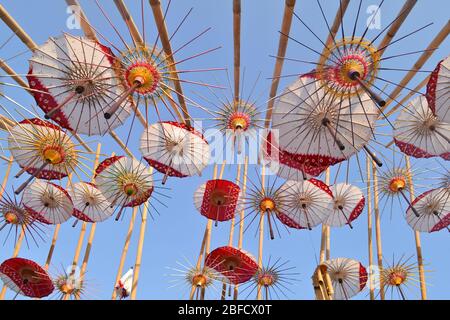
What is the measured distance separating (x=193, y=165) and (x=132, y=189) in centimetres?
133

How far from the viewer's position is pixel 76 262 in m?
8.65

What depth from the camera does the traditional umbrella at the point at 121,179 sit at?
6.88m

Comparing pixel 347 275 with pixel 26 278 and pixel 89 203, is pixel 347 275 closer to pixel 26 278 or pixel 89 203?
pixel 89 203

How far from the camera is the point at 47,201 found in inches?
281

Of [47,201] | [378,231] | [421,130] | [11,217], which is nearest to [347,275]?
[378,231]

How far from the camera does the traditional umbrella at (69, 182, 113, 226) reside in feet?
24.4

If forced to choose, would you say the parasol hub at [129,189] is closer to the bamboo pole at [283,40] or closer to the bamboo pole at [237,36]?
the bamboo pole at [237,36]

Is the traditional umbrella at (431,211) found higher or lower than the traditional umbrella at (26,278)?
higher

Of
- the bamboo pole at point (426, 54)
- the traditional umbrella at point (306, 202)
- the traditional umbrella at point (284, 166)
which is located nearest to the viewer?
the bamboo pole at point (426, 54)

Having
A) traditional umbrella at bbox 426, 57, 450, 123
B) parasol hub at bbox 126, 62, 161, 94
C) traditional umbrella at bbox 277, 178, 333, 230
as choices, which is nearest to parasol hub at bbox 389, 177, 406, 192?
traditional umbrella at bbox 277, 178, 333, 230

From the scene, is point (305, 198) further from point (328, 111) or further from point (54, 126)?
point (54, 126)

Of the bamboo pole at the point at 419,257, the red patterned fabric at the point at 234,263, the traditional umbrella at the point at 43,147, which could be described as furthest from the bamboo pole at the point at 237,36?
the bamboo pole at the point at 419,257

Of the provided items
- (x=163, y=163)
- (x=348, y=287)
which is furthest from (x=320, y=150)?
(x=348, y=287)

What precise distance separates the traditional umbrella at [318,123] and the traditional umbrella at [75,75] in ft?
6.71
